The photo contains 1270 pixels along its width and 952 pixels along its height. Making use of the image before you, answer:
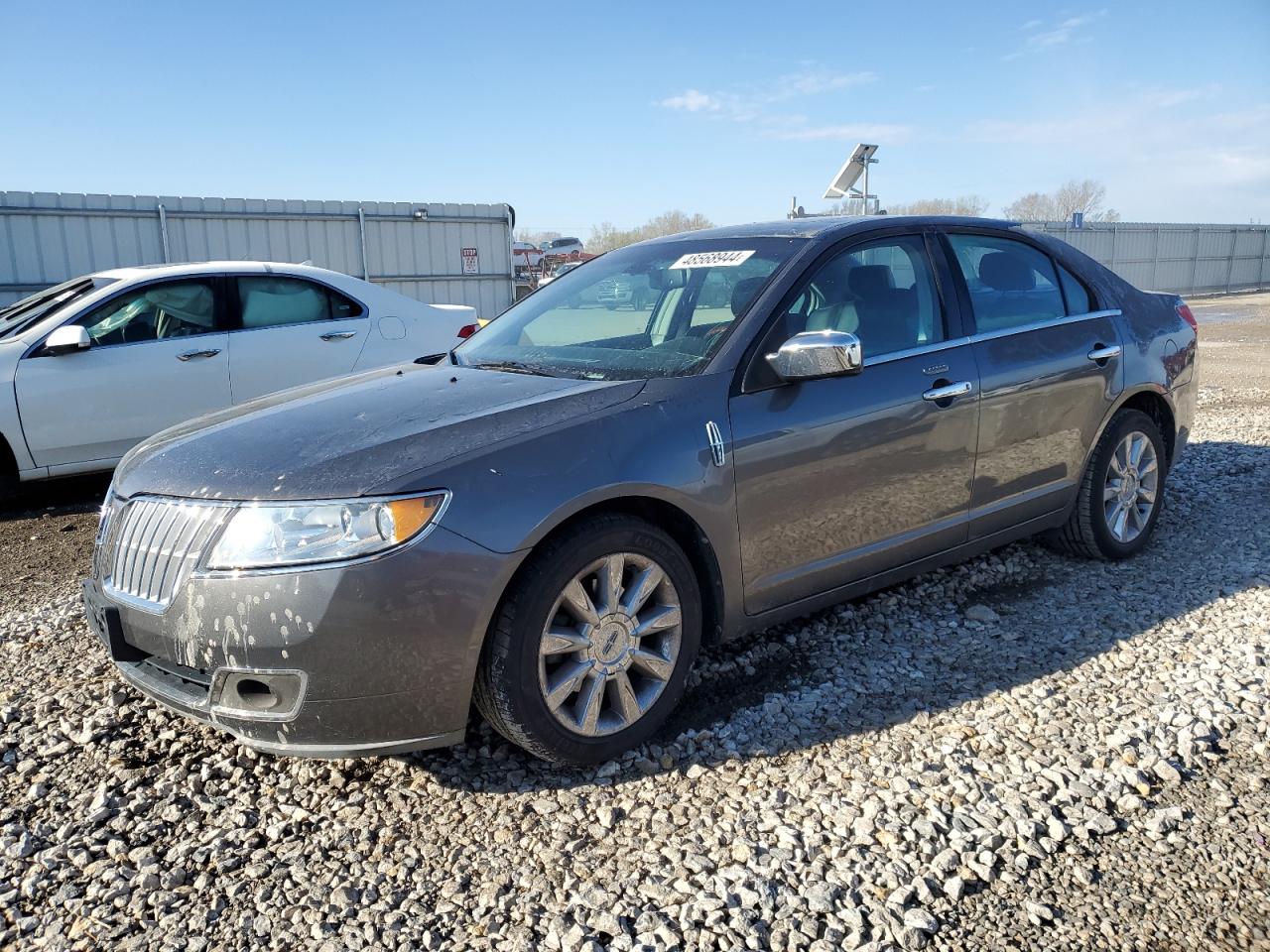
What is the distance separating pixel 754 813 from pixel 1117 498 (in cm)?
296

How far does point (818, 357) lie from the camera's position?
10.9 feet

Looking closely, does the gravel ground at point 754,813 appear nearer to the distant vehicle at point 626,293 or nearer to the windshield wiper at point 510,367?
the windshield wiper at point 510,367

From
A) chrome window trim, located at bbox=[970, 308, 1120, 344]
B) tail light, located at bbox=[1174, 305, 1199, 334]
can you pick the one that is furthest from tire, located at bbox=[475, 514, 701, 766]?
tail light, located at bbox=[1174, 305, 1199, 334]

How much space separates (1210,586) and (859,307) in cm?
218

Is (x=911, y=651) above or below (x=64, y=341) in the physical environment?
below

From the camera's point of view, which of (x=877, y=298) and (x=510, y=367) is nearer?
(x=510, y=367)

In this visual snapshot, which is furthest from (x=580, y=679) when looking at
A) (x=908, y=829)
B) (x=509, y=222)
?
(x=509, y=222)

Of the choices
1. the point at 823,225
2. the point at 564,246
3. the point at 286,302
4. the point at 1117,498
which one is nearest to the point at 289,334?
the point at 286,302

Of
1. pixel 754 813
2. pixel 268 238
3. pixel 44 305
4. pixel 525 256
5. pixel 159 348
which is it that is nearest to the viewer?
pixel 754 813

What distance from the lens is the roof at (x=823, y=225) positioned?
156 inches

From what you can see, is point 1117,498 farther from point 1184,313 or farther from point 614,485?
point 614,485

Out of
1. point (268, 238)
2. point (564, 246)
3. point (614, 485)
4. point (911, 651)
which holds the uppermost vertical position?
point (564, 246)

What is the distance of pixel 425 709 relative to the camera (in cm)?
273

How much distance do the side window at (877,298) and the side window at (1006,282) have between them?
0.83 feet
